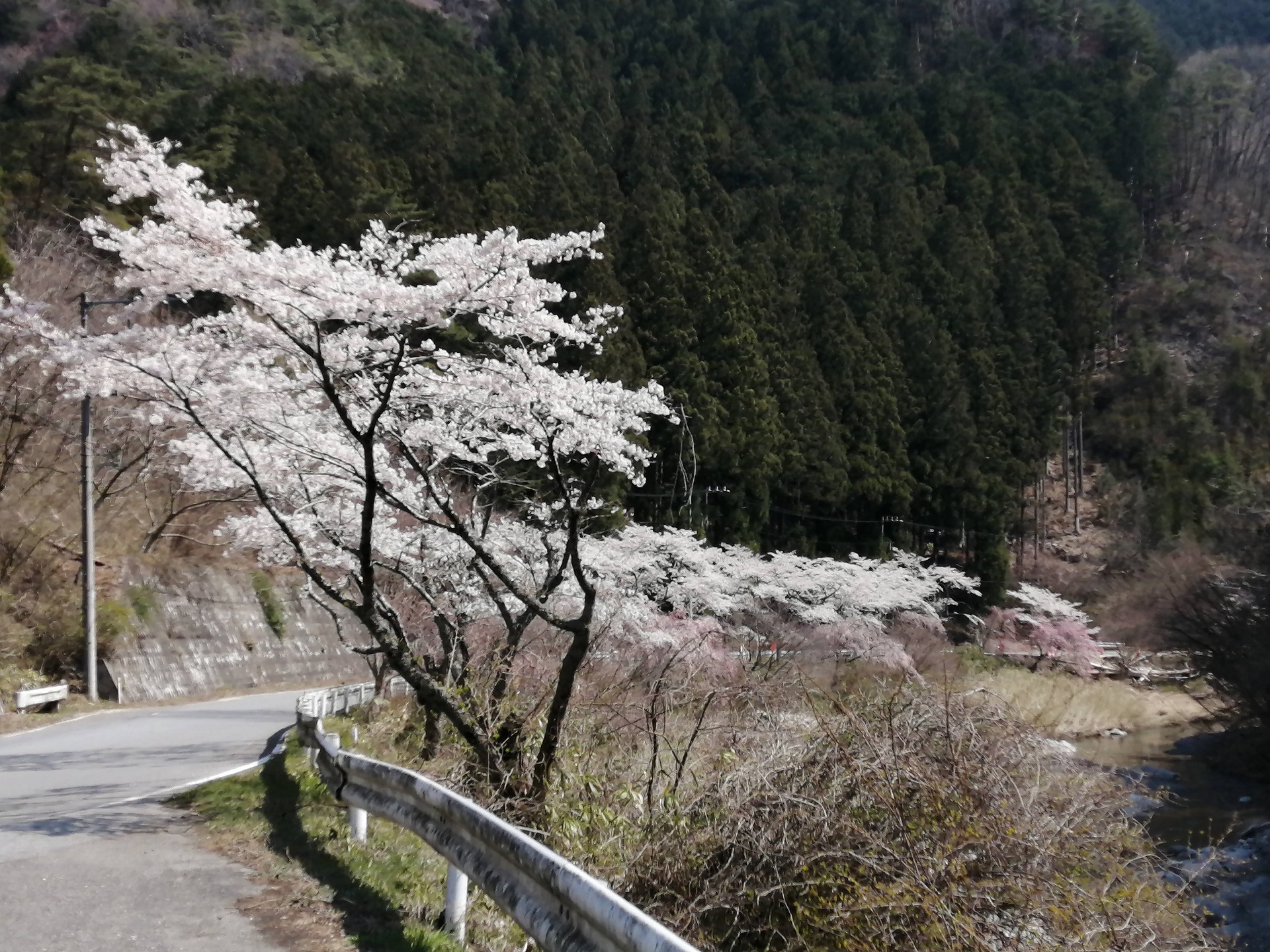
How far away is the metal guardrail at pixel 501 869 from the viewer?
145 inches

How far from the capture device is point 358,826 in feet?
24.4

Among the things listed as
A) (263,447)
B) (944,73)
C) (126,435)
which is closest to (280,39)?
(126,435)

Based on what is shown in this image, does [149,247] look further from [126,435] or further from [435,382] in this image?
[126,435]

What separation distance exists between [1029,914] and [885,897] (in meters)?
0.63

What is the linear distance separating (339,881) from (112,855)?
1532mm

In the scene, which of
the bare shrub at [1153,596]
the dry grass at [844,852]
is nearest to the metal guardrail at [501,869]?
the dry grass at [844,852]

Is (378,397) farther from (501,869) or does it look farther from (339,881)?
(501,869)

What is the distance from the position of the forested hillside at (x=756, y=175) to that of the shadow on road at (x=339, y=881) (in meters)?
12.1

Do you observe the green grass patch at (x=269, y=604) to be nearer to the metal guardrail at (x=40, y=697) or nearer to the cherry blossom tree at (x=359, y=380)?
the metal guardrail at (x=40, y=697)

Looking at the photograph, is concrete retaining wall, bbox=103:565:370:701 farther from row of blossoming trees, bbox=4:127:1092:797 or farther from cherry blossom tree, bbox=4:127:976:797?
cherry blossom tree, bbox=4:127:976:797

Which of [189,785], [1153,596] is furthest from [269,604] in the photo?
[1153,596]

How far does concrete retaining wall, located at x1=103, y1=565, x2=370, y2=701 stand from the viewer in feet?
70.0

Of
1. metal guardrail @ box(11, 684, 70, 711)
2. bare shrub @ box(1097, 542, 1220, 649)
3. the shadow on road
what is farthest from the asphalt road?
bare shrub @ box(1097, 542, 1220, 649)

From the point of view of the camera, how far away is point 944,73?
254ft
